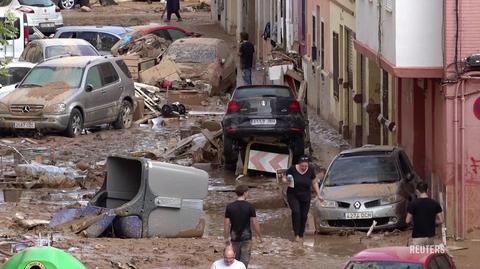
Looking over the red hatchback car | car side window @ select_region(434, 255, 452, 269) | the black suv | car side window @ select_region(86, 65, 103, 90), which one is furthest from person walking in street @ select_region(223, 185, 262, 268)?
car side window @ select_region(86, 65, 103, 90)

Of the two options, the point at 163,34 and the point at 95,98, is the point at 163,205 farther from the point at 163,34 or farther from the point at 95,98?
the point at 163,34

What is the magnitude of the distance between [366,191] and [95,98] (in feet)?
38.9

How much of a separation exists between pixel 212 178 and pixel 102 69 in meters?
6.25

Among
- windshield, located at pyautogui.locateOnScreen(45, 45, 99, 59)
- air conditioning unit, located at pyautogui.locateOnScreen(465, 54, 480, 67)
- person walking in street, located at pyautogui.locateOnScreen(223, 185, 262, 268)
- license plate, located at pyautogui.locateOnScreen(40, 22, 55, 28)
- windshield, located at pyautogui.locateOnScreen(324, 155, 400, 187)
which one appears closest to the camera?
person walking in street, located at pyautogui.locateOnScreen(223, 185, 262, 268)

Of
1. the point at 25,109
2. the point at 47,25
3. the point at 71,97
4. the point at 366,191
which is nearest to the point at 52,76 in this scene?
the point at 71,97

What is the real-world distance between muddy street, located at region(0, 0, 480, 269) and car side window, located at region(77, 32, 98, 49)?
6.80m

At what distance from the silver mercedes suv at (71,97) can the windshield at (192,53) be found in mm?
6462

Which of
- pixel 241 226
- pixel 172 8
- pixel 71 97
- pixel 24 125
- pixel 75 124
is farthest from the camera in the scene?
pixel 172 8

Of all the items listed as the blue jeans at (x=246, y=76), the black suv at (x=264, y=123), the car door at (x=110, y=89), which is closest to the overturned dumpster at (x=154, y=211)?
the black suv at (x=264, y=123)

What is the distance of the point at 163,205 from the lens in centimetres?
2045

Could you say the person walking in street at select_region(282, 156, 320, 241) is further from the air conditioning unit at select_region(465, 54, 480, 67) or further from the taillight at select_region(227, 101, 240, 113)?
the taillight at select_region(227, 101, 240, 113)

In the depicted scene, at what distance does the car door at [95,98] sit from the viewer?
32.8 m

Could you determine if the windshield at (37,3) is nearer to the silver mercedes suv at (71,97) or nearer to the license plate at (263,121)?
the silver mercedes suv at (71,97)

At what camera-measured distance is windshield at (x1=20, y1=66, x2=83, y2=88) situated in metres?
32.9
